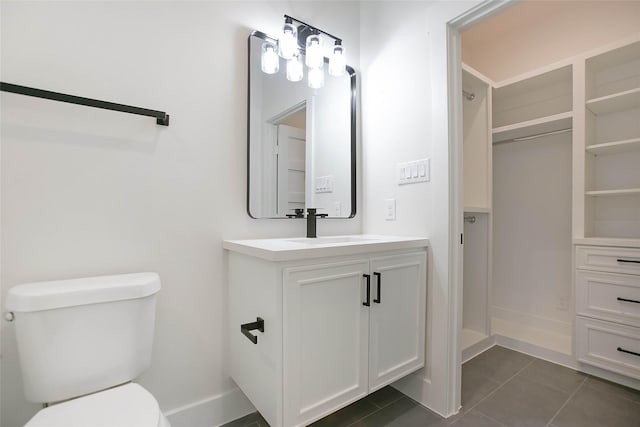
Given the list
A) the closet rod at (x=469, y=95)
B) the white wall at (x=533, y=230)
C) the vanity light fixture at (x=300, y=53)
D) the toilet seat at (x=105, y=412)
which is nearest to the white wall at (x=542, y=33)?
the closet rod at (x=469, y=95)

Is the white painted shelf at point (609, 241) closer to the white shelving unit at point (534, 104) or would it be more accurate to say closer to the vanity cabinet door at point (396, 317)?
the white shelving unit at point (534, 104)

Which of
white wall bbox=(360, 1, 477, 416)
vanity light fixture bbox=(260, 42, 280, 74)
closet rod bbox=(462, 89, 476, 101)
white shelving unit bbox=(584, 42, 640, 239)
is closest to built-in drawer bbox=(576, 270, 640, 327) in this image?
white shelving unit bbox=(584, 42, 640, 239)

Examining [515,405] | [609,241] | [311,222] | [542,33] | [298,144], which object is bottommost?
[515,405]

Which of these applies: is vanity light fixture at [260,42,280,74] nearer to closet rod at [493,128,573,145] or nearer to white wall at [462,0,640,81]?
white wall at [462,0,640,81]

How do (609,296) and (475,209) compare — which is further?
(475,209)

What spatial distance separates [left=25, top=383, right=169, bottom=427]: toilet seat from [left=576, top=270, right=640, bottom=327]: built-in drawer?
2348 mm

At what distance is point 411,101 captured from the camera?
1.67 m

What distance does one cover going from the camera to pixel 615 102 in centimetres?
186

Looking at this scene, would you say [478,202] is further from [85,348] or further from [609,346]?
[85,348]

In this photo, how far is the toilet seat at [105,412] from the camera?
2.59 ft

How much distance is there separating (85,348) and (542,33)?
3.46 metres

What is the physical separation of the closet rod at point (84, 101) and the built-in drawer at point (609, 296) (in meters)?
2.56

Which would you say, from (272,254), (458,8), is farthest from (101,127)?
(458,8)

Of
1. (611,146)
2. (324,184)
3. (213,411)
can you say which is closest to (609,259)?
(611,146)
